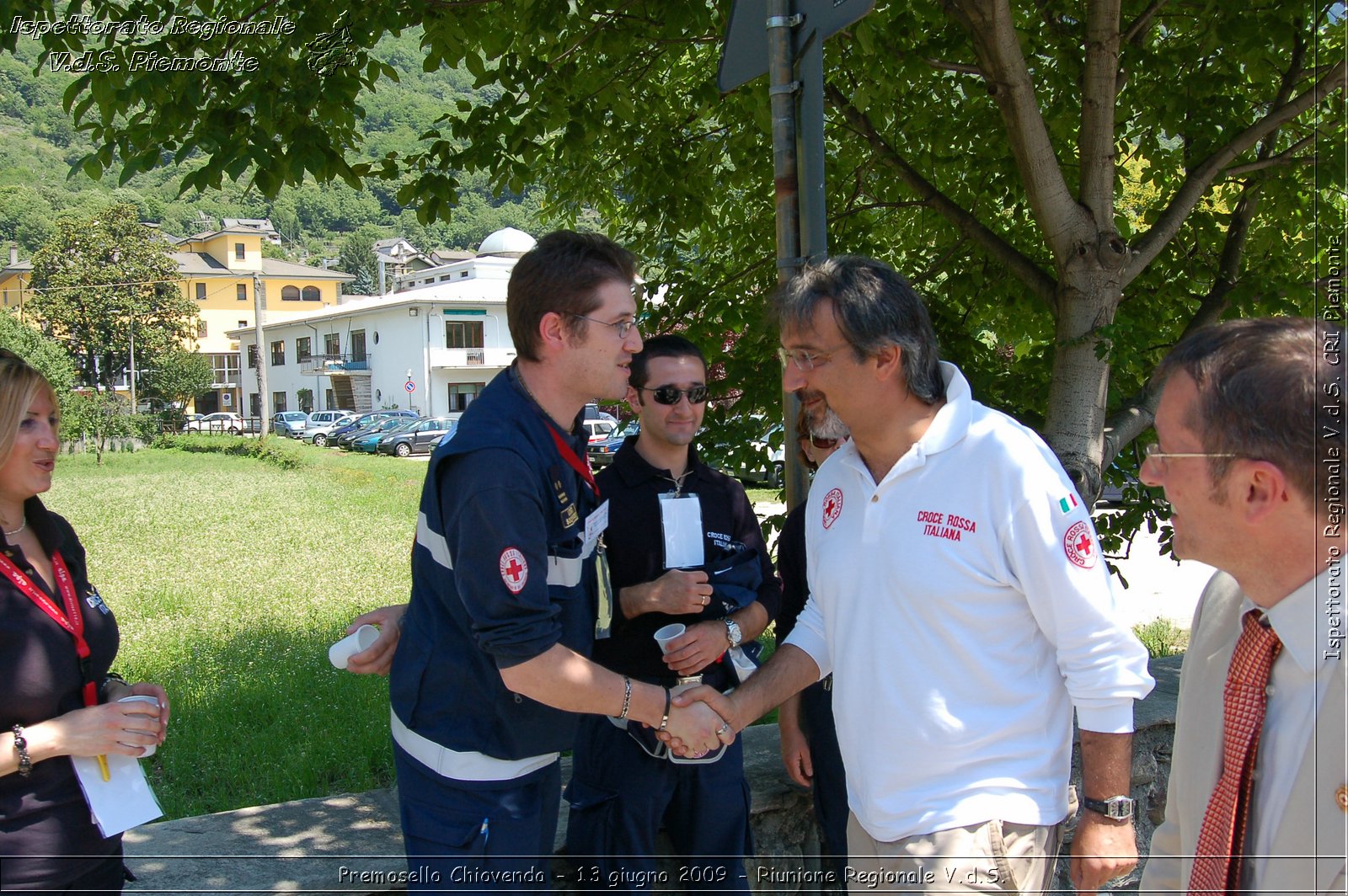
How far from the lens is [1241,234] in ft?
A: 17.3

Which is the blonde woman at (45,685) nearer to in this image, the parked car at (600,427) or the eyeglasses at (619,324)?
the eyeglasses at (619,324)

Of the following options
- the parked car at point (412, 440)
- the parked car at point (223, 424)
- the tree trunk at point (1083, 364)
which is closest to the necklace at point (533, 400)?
the tree trunk at point (1083, 364)

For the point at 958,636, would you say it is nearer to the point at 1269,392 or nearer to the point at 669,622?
the point at 1269,392

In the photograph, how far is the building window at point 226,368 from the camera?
81.4m

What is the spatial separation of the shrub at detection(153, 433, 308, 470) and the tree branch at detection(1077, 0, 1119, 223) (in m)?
30.3

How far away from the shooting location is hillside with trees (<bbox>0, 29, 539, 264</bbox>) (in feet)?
66.6

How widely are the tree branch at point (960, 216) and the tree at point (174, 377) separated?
178 feet

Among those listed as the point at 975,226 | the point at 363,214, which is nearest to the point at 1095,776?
the point at 975,226

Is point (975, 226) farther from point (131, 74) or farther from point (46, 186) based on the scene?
point (46, 186)

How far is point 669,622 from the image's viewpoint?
318cm

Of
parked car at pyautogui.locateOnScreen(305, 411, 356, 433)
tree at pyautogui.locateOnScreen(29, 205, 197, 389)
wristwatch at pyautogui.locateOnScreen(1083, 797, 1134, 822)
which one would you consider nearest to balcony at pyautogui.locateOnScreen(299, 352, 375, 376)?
parked car at pyautogui.locateOnScreen(305, 411, 356, 433)

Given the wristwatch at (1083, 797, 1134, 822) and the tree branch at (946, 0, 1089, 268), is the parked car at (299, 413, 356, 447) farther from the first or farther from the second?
the wristwatch at (1083, 797, 1134, 822)

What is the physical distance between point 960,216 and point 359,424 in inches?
1868

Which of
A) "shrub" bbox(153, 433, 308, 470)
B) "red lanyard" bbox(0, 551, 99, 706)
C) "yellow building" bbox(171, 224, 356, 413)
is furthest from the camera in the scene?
"yellow building" bbox(171, 224, 356, 413)
